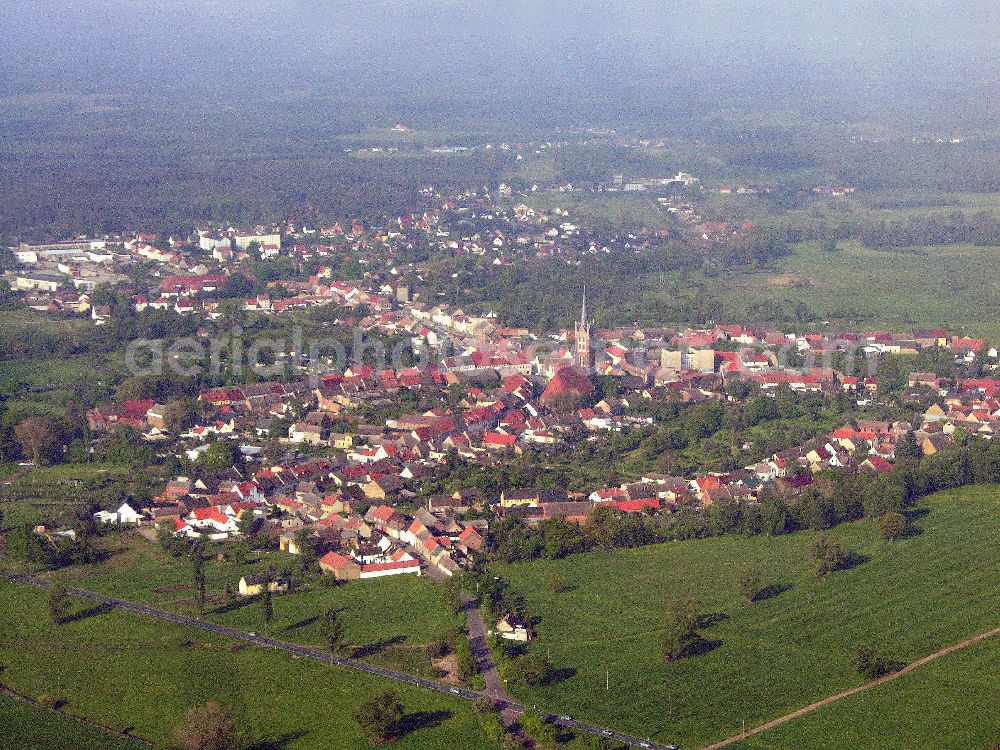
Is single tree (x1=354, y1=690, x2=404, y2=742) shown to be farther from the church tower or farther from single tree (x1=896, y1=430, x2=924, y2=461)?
the church tower

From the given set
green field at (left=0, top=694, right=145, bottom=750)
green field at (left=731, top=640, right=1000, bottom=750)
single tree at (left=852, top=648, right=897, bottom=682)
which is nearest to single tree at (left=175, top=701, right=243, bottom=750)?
green field at (left=0, top=694, right=145, bottom=750)

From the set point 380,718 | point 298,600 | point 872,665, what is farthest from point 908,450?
point 380,718

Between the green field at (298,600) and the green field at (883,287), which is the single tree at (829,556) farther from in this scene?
the green field at (883,287)

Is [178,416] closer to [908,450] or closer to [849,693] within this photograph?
[908,450]

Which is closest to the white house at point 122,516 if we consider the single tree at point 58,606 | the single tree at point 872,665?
the single tree at point 58,606

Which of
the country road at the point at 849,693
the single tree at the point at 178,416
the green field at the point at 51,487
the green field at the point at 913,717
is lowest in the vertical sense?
the green field at the point at 913,717

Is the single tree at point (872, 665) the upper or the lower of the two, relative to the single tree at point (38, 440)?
lower

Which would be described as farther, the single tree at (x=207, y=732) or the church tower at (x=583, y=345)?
the church tower at (x=583, y=345)
